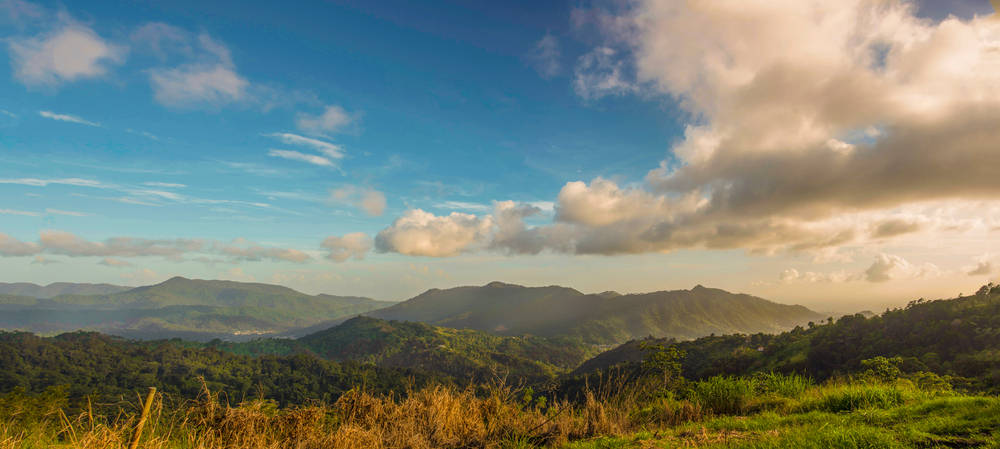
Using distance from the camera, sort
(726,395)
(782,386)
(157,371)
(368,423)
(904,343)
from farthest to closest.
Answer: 1. (157,371)
2. (904,343)
3. (782,386)
4. (726,395)
5. (368,423)

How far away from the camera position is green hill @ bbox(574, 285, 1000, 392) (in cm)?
4831

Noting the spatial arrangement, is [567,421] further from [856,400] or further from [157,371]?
[157,371]

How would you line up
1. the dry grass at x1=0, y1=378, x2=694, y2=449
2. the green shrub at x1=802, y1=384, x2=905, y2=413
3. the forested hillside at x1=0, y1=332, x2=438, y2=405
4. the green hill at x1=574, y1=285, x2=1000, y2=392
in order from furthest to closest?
the forested hillside at x1=0, y1=332, x2=438, y2=405
the green hill at x1=574, y1=285, x2=1000, y2=392
the green shrub at x1=802, y1=384, x2=905, y2=413
the dry grass at x1=0, y1=378, x2=694, y2=449

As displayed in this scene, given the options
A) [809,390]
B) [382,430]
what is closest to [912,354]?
[809,390]

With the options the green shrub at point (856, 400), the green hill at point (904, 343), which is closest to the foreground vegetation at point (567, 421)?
the green shrub at point (856, 400)

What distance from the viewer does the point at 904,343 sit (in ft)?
201

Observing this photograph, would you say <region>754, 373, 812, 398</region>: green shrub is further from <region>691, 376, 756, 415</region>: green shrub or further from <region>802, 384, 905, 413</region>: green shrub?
<region>802, 384, 905, 413</region>: green shrub

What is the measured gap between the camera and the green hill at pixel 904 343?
48.3m

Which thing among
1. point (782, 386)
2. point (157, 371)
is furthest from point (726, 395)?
point (157, 371)

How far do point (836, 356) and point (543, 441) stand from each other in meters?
77.9

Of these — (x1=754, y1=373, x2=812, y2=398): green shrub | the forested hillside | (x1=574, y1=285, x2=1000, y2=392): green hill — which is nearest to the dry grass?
(x1=754, y1=373, x2=812, y2=398): green shrub

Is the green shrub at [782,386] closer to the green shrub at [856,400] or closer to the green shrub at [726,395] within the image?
the green shrub at [726,395]

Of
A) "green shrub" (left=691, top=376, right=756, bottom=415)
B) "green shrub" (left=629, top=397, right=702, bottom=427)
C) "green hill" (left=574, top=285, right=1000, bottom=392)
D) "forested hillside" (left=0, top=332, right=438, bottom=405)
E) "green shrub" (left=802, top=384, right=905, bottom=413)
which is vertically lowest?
"forested hillside" (left=0, top=332, right=438, bottom=405)

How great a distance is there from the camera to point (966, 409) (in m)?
7.12
